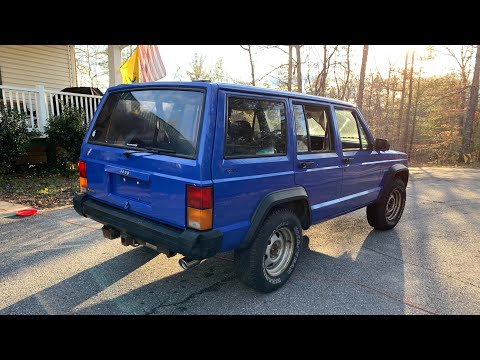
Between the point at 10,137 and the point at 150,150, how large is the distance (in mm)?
5806

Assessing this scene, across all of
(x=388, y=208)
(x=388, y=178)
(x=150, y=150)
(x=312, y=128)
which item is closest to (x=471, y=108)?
(x=388, y=208)

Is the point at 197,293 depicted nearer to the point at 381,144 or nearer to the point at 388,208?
the point at 381,144

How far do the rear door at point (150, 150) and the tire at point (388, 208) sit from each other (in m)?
3.44

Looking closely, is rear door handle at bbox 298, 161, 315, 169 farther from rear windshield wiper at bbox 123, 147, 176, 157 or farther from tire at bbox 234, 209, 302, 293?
rear windshield wiper at bbox 123, 147, 176, 157

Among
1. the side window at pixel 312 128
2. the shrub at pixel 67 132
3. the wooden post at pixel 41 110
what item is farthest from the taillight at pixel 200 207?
the wooden post at pixel 41 110

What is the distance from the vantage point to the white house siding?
10.7 metres

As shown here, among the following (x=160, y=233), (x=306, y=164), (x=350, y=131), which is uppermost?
(x=350, y=131)

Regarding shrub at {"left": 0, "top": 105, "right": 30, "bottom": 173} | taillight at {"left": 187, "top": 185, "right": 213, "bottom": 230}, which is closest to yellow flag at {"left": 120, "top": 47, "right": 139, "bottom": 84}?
shrub at {"left": 0, "top": 105, "right": 30, "bottom": 173}

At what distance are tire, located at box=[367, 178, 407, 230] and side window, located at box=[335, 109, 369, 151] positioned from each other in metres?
1.03

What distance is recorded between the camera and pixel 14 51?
10.8 meters

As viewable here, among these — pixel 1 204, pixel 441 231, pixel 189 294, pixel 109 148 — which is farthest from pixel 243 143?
pixel 1 204

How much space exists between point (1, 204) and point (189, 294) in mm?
4588

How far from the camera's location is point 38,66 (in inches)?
455

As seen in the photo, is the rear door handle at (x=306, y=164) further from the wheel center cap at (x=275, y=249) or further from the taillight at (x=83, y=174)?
the taillight at (x=83, y=174)
